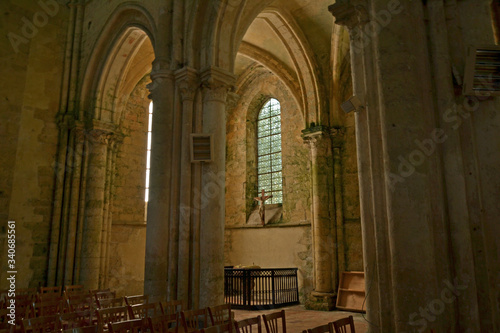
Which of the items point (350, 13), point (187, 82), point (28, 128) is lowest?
point (350, 13)

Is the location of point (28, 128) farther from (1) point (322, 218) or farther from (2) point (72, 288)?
(1) point (322, 218)

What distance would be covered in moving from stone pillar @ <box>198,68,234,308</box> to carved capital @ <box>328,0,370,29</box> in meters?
2.89

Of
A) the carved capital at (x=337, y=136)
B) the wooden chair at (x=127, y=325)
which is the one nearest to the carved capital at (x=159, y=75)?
the wooden chair at (x=127, y=325)

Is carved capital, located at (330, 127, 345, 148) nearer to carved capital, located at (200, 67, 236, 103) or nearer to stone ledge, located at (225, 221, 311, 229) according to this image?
stone ledge, located at (225, 221, 311, 229)

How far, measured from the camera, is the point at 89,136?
390 inches

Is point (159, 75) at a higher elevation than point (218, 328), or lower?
higher

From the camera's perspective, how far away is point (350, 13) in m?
4.41

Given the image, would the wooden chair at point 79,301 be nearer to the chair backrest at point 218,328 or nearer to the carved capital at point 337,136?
the chair backrest at point 218,328

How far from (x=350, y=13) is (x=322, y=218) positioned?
680 centimetres

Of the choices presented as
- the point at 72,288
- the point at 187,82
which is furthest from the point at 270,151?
the point at 72,288

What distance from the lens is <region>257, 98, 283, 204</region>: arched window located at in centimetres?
1330

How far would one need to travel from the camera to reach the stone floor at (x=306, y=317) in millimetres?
7113

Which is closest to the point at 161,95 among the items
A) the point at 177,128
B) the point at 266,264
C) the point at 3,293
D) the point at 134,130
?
the point at 177,128

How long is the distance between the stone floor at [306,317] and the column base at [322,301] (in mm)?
259
